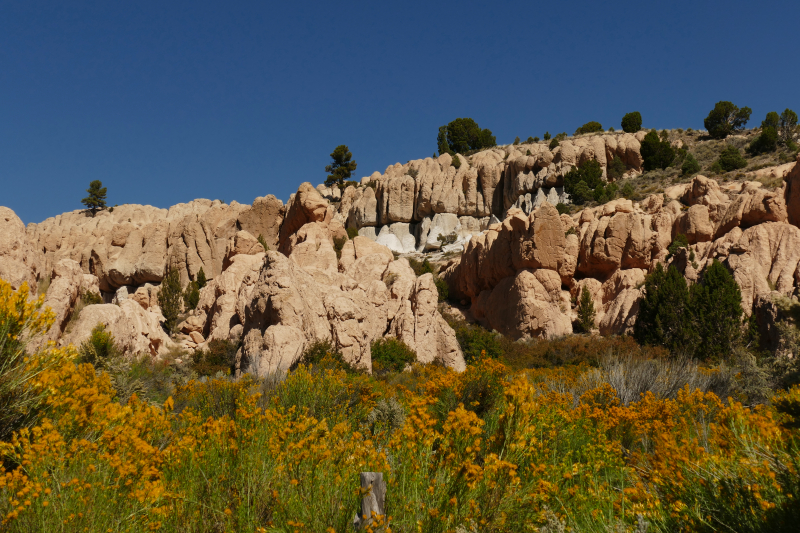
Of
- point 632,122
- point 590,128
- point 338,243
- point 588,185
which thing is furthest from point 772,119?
point 338,243

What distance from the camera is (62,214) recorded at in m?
71.9

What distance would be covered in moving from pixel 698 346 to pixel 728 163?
2712cm

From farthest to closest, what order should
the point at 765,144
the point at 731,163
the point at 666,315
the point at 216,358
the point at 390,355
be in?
the point at 765,144 < the point at 731,163 < the point at 666,315 < the point at 390,355 < the point at 216,358

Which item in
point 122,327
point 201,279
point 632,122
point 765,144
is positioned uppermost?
point 632,122

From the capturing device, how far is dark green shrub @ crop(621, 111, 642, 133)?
6248cm

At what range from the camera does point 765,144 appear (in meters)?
46.3

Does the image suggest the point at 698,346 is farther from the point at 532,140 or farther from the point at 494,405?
the point at 532,140

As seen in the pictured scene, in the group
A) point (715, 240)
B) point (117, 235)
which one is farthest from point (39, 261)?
point (715, 240)

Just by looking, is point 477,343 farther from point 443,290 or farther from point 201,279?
point 201,279

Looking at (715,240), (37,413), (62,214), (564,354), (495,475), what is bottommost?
(564,354)

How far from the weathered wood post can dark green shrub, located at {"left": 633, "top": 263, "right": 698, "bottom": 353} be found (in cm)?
2035

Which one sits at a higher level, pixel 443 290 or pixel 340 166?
pixel 340 166

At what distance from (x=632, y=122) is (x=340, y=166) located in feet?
118

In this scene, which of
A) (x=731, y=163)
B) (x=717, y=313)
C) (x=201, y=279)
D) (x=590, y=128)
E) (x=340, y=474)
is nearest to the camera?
(x=340, y=474)
